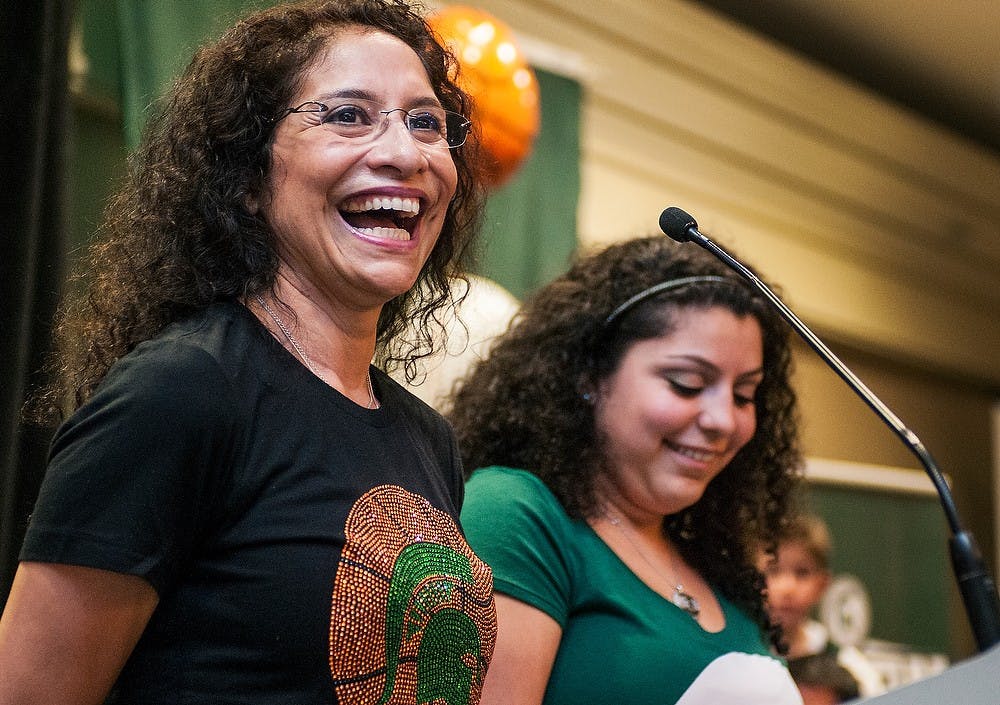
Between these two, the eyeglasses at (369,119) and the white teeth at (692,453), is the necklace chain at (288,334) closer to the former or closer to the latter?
the eyeglasses at (369,119)

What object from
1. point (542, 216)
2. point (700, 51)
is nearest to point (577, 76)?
point (542, 216)

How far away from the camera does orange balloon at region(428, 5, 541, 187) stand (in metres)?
2.40

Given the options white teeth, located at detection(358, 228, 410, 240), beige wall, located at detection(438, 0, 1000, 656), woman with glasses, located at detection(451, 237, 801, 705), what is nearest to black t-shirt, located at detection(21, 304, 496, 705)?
white teeth, located at detection(358, 228, 410, 240)

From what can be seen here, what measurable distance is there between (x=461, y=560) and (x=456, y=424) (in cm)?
66

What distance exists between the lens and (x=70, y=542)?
35.0 inches

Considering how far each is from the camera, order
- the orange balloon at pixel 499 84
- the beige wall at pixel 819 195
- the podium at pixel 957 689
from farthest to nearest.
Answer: the beige wall at pixel 819 195, the orange balloon at pixel 499 84, the podium at pixel 957 689

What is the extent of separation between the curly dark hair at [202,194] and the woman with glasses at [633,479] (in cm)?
51

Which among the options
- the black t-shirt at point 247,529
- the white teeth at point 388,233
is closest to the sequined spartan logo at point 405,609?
the black t-shirt at point 247,529

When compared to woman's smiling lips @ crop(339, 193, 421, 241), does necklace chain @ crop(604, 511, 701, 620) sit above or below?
below

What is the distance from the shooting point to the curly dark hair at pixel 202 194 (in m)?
1.11

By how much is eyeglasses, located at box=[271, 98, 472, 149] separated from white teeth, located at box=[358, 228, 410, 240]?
86 mm

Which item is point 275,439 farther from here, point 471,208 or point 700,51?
point 700,51

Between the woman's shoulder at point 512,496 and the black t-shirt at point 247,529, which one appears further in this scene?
the woman's shoulder at point 512,496

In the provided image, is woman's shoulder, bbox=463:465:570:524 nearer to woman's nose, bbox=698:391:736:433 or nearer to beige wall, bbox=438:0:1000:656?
woman's nose, bbox=698:391:736:433
